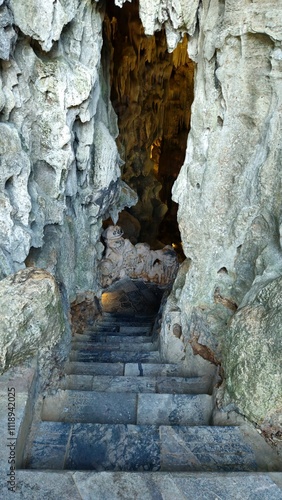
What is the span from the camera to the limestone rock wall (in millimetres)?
5402

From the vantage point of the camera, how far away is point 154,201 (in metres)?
16.7

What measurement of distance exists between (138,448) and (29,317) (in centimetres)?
180

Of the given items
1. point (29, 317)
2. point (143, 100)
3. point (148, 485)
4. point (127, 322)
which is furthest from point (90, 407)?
point (143, 100)

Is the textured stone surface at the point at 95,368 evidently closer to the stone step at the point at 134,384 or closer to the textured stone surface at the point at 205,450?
the stone step at the point at 134,384

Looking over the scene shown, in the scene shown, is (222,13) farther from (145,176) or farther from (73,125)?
(145,176)

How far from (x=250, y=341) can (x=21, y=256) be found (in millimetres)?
3730

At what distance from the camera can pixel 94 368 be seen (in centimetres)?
602

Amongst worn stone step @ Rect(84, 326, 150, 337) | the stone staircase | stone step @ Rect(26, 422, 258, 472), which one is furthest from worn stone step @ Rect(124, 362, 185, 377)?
worn stone step @ Rect(84, 326, 150, 337)

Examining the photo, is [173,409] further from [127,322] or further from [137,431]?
[127,322]

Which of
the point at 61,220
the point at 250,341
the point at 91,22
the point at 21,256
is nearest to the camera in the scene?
the point at 250,341

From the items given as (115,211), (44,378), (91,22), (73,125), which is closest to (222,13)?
(91,22)

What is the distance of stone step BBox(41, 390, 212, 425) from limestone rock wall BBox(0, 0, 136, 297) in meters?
2.13

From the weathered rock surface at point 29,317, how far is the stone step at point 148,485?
135 cm

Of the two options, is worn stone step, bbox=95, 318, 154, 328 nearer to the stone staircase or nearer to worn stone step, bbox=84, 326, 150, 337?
worn stone step, bbox=84, 326, 150, 337
